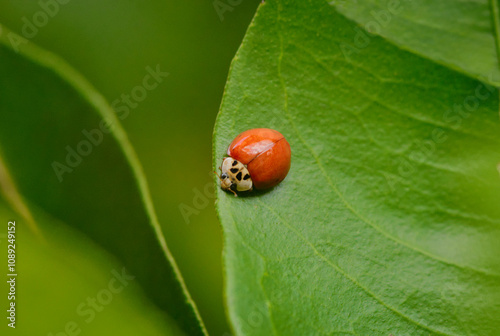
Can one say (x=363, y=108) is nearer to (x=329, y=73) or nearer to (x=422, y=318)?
(x=329, y=73)

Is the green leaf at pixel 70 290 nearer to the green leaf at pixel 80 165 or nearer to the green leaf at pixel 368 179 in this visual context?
the green leaf at pixel 80 165

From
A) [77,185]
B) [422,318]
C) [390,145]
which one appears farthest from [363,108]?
[77,185]

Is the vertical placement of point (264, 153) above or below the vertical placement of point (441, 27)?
below

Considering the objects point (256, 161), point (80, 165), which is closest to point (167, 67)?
point (256, 161)

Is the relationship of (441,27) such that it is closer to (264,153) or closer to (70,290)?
(264,153)

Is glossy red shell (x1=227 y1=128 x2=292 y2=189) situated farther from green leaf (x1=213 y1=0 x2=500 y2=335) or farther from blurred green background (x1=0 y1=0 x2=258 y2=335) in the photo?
blurred green background (x1=0 y1=0 x2=258 y2=335)

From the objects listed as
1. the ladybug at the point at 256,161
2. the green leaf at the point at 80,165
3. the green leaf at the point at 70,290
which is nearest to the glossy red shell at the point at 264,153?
the ladybug at the point at 256,161
